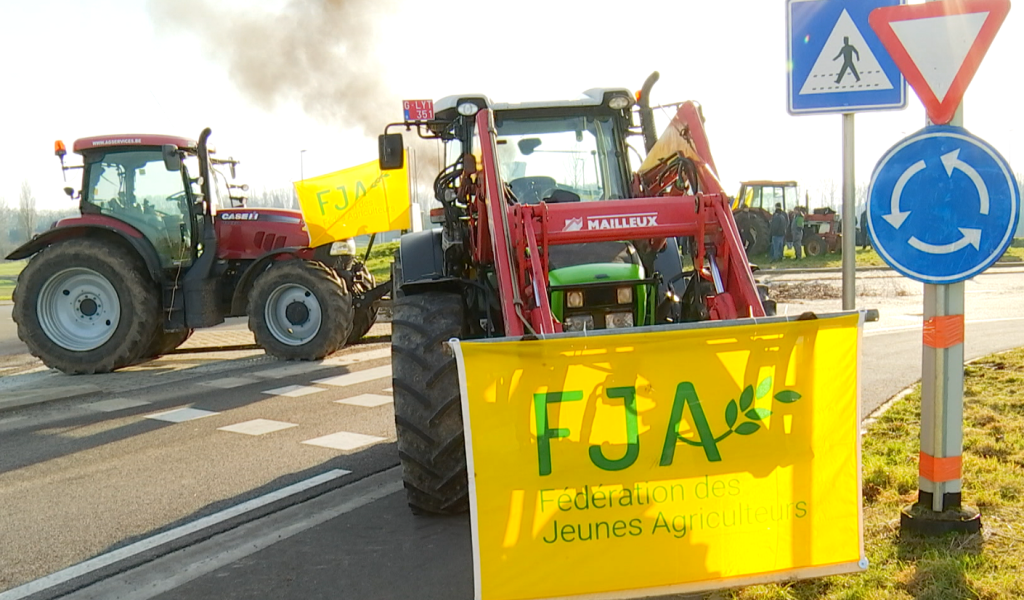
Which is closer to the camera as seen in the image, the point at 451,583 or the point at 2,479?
the point at 451,583

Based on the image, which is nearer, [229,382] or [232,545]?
[232,545]

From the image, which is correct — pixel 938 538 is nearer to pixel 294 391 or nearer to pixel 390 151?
pixel 390 151

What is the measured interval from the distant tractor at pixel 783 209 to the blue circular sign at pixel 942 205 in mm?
24095

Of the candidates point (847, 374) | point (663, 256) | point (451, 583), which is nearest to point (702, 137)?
point (663, 256)

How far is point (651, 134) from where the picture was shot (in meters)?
6.47

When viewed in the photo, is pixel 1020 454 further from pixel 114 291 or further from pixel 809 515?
pixel 114 291

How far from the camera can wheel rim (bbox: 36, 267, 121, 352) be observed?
417 inches

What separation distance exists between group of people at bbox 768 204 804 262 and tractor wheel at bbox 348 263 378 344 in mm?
18412

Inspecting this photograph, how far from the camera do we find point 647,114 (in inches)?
253

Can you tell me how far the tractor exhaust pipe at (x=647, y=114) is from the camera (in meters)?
6.32

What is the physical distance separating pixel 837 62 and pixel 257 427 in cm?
532

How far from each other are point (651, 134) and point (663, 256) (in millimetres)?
1009

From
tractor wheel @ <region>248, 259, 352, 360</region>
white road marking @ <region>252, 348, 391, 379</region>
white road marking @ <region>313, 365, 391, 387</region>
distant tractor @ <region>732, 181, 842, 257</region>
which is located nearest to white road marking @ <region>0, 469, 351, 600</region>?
white road marking @ <region>313, 365, 391, 387</region>

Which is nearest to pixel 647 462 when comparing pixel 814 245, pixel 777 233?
pixel 777 233
